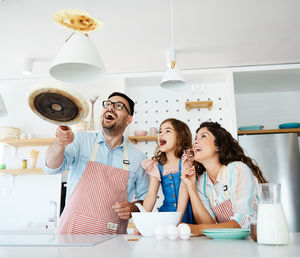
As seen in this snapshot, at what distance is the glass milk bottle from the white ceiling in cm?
191

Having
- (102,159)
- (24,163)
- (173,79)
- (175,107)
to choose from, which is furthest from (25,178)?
(173,79)

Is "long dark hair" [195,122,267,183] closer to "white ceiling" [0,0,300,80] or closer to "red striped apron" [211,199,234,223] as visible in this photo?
"red striped apron" [211,199,234,223]

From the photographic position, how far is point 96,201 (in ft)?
5.85

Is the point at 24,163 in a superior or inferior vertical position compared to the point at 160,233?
superior

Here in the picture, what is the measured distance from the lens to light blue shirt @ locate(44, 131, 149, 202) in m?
1.96

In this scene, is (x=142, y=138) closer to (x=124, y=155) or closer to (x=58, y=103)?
(x=124, y=155)

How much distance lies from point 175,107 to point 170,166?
2213 millimetres

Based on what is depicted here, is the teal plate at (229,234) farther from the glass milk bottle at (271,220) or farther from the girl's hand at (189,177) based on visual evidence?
the girl's hand at (189,177)

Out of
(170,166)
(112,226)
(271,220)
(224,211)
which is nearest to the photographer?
(271,220)

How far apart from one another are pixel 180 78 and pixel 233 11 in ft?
2.70

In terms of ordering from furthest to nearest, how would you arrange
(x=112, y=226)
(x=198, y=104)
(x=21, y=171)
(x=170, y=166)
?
(x=198, y=104) < (x=21, y=171) < (x=170, y=166) < (x=112, y=226)

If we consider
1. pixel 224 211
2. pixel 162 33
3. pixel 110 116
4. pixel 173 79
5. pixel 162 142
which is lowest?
pixel 224 211

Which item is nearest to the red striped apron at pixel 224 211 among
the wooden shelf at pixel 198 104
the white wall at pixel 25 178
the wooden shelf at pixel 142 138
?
the wooden shelf at pixel 142 138

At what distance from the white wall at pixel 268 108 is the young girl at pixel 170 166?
7.90ft
